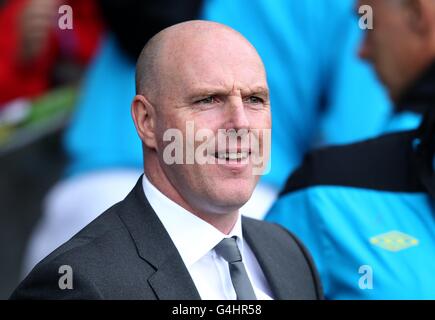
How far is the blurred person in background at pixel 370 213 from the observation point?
2.49m

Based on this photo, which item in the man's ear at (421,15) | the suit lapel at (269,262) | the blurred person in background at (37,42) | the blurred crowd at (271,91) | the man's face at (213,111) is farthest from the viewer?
the blurred person in background at (37,42)

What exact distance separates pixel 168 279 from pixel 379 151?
107 cm

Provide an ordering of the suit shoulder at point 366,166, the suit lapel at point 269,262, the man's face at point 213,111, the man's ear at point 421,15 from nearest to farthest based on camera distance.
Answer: the man's face at point 213,111, the suit lapel at point 269,262, the suit shoulder at point 366,166, the man's ear at point 421,15

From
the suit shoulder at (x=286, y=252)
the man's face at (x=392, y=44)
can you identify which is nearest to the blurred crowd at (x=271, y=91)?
the man's face at (x=392, y=44)

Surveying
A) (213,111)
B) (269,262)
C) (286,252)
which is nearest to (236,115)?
(213,111)

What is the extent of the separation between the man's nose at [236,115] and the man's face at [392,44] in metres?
1.52

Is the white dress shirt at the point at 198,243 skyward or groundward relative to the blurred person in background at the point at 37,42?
groundward

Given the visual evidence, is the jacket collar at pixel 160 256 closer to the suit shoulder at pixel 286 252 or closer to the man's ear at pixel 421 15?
the suit shoulder at pixel 286 252

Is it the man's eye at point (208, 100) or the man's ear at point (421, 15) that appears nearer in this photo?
the man's eye at point (208, 100)

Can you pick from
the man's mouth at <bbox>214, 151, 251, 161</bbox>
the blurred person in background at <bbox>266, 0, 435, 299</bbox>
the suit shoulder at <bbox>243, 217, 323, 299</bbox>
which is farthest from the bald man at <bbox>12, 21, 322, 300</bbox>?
the blurred person in background at <bbox>266, 0, 435, 299</bbox>

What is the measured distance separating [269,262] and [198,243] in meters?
0.22

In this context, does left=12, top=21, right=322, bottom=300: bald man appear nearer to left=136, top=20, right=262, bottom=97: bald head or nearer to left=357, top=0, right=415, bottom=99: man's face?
left=136, top=20, right=262, bottom=97: bald head

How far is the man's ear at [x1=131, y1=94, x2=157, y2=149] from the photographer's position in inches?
68.1
